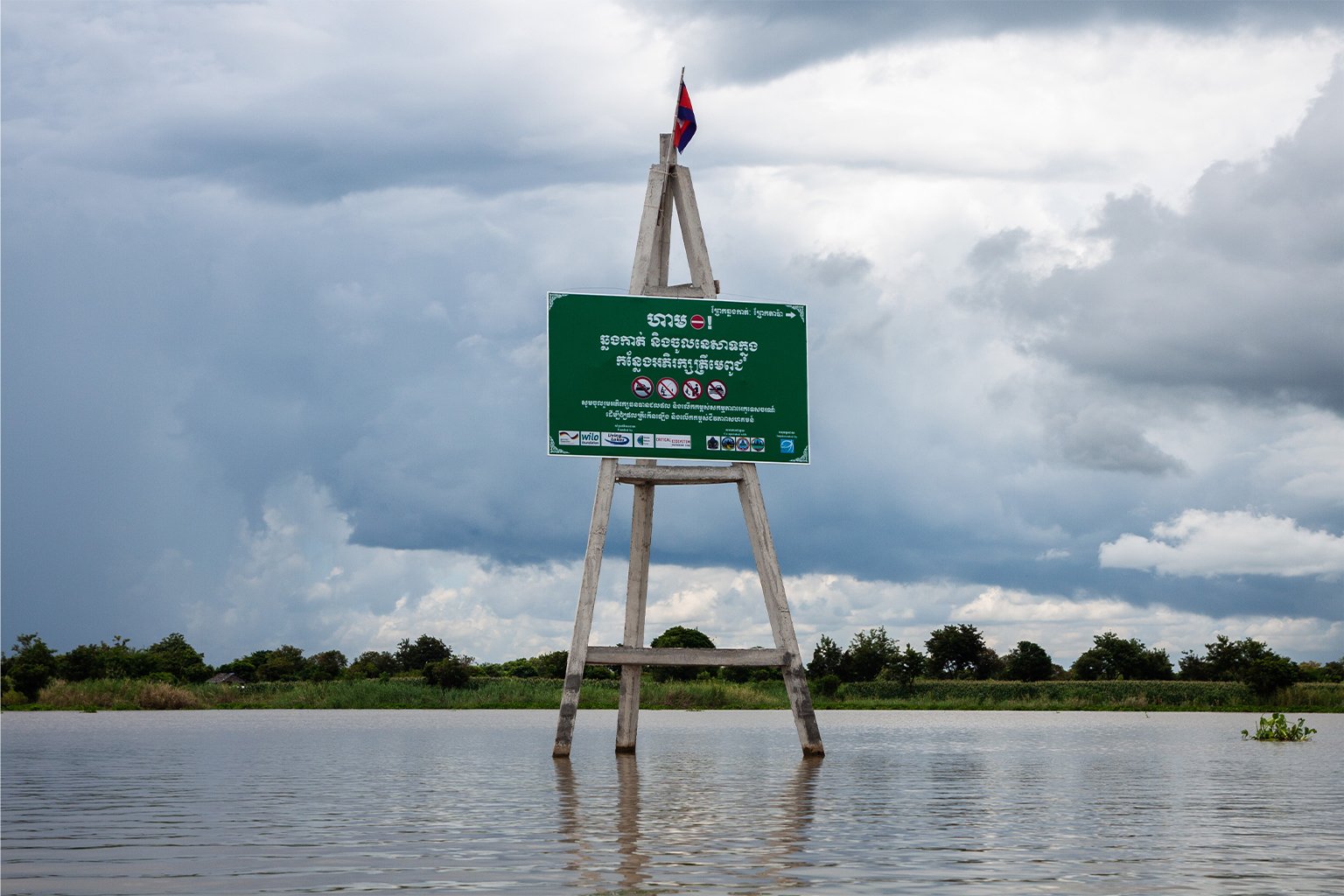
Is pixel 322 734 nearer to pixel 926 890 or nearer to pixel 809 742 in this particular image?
pixel 809 742

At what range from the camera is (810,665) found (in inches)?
3263

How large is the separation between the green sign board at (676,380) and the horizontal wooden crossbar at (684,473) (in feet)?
0.86

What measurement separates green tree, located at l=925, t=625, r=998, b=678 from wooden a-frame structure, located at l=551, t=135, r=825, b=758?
63587mm

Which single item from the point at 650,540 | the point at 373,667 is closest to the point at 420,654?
the point at 373,667

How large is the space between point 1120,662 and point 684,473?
228 feet

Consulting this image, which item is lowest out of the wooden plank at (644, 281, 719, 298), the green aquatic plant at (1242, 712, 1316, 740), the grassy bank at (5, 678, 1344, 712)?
the green aquatic plant at (1242, 712, 1316, 740)

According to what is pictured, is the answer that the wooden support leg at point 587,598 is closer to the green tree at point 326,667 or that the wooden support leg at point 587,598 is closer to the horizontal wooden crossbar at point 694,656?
the horizontal wooden crossbar at point 694,656

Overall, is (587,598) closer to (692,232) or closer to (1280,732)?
(692,232)

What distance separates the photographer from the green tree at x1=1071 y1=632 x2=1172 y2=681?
87625 mm

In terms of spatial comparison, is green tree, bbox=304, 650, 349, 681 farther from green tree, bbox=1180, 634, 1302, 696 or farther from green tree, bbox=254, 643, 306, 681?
green tree, bbox=1180, 634, 1302, 696

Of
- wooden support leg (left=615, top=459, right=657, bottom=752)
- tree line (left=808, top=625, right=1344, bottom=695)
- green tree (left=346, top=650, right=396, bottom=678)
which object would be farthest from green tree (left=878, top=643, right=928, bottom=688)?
wooden support leg (left=615, top=459, right=657, bottom=752)

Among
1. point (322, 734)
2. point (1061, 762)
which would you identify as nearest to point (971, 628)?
point (322, 734)

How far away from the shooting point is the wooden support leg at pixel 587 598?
2477cm

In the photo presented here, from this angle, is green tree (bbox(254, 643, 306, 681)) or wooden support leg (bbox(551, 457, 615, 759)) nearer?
wooden support leg (bbox(551, 457, 615, 759))
